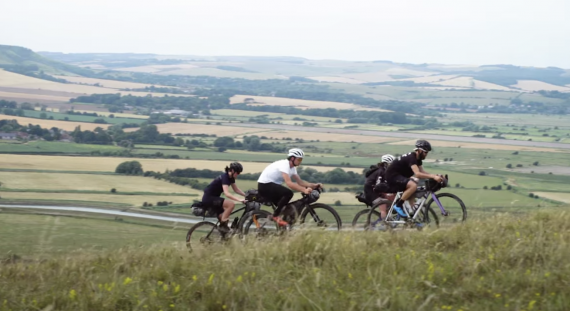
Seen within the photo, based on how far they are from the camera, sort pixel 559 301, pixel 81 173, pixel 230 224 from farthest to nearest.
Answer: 1. pixel 81 173
2. pixel 230 224
3. pixel 559 301

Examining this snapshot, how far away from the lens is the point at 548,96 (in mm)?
183125

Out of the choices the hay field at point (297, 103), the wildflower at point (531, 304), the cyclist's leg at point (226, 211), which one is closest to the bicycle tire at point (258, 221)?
the cyclist's leg at point (226, 211)

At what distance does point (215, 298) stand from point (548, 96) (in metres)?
188

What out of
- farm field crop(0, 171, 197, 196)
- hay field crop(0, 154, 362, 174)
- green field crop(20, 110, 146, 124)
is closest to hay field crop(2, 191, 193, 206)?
farm field crop(0, 171, 197, 196)

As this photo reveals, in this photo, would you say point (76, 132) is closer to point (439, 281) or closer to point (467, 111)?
point (439, 281)

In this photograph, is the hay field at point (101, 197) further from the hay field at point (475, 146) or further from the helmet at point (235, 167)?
the hay field at point (475, 146)

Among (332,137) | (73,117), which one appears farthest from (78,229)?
(73,117)

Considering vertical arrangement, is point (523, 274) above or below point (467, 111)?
above

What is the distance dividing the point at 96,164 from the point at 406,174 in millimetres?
52604

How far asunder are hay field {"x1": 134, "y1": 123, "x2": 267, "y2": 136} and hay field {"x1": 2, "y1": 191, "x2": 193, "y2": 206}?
46046 millimetres

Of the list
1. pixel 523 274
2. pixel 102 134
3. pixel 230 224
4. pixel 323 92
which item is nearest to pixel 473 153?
pixel 102 134

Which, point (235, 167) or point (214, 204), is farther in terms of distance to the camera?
point (214, 204)

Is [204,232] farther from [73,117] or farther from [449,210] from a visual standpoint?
[73,117]

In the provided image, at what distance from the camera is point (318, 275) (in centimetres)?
768
